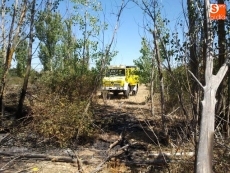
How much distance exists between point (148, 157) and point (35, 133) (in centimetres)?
407

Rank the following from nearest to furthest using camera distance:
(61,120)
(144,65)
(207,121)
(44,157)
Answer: (207,121) → (44,157) → (61,120) → (144,65)

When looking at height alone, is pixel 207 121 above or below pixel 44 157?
above

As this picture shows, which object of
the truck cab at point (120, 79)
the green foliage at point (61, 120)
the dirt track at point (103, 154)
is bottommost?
the dirt track at point (103, 154)

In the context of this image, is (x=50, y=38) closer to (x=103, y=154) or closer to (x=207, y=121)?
(x=103, y=154)

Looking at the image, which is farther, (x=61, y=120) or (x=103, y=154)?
(x=61, y=120)

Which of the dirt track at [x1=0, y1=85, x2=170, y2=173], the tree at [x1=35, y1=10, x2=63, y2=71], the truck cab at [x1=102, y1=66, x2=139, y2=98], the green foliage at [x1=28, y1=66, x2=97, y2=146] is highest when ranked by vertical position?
the tree at [x1=35, y1=10, x2=63, y2=71]

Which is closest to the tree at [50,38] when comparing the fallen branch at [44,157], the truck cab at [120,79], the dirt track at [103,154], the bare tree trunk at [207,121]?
the truck cab at [120,79]

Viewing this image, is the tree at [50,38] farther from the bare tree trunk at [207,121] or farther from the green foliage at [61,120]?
the bare tree trunk at [207,121]

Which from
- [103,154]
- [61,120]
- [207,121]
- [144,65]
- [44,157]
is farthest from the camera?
[144,65]

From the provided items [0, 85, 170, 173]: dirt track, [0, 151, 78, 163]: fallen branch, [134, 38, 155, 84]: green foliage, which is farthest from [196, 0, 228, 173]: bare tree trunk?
[134, 38, 155, 84]: green foliage

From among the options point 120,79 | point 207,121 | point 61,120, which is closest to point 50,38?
point 120,79

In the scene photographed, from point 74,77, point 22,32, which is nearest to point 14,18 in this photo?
point 22,32

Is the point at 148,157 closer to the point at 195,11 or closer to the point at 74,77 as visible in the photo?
the point at 195,11

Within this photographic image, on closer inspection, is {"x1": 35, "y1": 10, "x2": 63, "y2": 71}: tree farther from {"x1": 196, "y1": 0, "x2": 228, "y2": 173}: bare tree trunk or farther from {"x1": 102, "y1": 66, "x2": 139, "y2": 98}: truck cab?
{"x1": 196, "y1": 0, "x2": 228, "y2": 173}: bare tree trunk
